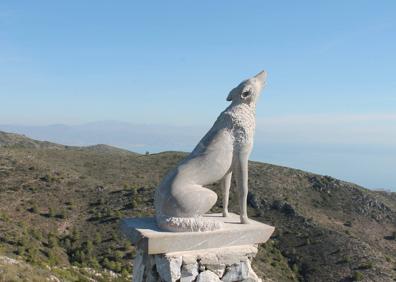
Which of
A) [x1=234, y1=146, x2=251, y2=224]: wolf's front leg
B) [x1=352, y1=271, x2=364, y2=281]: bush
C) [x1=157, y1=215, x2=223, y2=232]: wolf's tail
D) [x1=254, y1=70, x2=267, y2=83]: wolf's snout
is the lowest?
[x1=352, y1=271, x2=364, y2=281]: bush

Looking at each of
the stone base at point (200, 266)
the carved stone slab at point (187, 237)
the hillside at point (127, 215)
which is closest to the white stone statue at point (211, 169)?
the carved stone slab at point (187, 237)

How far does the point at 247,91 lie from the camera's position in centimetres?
692

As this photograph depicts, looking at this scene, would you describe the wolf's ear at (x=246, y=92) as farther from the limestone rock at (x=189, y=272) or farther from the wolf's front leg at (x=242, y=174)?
the limestone rock at (x=189, y=272)

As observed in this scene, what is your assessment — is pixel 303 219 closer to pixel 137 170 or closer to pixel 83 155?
pixel 137 170

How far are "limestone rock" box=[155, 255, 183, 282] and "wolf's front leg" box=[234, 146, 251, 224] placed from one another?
51.5 inches

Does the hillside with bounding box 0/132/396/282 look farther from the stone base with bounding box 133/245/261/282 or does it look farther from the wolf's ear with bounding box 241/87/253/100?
the wolf's ear with bounding box 241/87/253/100

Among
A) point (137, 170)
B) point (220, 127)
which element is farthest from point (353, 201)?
point (220, 127)

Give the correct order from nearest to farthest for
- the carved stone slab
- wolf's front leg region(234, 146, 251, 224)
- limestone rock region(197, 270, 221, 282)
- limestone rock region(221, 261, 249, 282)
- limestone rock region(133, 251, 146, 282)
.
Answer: the carved stone slab
limestone rock region(197, 270, 221, 282)
limestone rock region(221, 261, 249, 282)
limestone rock region(133, 251, 146, 282)
wolf's front leg region(234, 146, 251, 224)

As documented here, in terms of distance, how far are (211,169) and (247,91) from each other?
4.47ft

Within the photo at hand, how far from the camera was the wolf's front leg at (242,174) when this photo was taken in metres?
6.77

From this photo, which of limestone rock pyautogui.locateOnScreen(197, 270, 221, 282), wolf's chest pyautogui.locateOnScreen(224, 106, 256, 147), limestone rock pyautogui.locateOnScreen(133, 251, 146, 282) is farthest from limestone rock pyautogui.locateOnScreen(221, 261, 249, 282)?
wolf's chest pyautogui.locateOnScreen(224, 106, 256, 147)

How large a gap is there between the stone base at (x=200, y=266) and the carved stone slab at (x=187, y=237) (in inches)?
3.7

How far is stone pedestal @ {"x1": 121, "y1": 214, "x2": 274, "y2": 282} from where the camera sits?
6.05 meters

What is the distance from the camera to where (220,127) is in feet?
22.3
